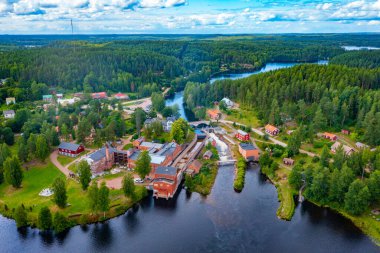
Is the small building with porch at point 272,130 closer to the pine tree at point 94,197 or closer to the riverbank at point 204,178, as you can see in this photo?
the riverbank at point 204,178

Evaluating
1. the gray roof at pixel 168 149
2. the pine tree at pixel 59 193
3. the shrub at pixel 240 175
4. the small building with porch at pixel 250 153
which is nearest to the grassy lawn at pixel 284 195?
the shrub at pixel 240 175

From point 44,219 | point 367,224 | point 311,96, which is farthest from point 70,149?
point 311,96

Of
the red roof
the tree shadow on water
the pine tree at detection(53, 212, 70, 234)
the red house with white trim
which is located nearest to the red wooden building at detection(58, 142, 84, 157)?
the pine tree at detection(53, 212, 70, 234)

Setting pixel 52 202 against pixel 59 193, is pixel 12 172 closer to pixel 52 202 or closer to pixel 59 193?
pixel 52 202

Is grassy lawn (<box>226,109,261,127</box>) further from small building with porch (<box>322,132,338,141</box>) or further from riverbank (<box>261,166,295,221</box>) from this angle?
riverbank (<box>261,166,295,221</box>)

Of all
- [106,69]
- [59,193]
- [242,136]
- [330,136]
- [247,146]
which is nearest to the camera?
[59,193]
